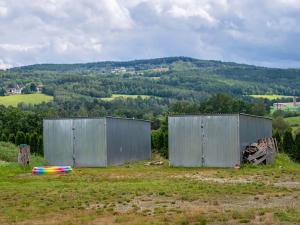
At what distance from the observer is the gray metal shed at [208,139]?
33.2m

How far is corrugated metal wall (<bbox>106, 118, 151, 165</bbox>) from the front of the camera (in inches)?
1433

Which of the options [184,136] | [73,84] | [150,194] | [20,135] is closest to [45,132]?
[184,136]

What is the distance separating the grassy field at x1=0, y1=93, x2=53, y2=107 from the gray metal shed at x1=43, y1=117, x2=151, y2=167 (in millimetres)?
79858

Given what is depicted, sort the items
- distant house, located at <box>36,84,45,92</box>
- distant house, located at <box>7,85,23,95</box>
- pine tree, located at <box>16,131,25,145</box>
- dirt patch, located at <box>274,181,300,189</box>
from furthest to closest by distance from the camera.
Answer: distant house, located at <box>36,84,45,92</box>
distant house, located at <box>7,85,23,95</box>
pine tree, located at <box>16,131,25,145</box>
dirt patch, located at <box>274,181,300,189</box>

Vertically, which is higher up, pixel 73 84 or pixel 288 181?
pixel 73 84

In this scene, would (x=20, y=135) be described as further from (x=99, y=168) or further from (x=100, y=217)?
(x=100, y=217)

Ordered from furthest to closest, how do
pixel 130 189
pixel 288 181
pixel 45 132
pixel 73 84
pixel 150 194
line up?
pixel 73 84
pixel 45 132
pixel 288 181
pixel 130 189
pixel 150 194

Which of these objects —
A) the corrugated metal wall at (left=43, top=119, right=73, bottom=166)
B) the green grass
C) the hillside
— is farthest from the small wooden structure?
the hillside

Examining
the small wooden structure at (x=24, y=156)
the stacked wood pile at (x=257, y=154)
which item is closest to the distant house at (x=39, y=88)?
the small wooden structure at (x=24, y=156)

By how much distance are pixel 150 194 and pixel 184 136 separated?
15863 millimetres

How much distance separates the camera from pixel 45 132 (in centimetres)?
3797

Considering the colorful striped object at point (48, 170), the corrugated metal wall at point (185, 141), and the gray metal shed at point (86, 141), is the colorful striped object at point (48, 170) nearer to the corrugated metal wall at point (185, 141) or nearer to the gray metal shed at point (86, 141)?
the gray metal shed at point (86, 141)

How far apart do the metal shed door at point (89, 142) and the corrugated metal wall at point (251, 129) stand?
8.72m

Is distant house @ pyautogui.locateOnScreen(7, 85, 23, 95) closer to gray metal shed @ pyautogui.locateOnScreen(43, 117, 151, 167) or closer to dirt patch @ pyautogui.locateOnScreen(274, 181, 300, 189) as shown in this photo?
gray metal shed @ pyautogui.locateOnScreen(43, 117, 151, 167)
